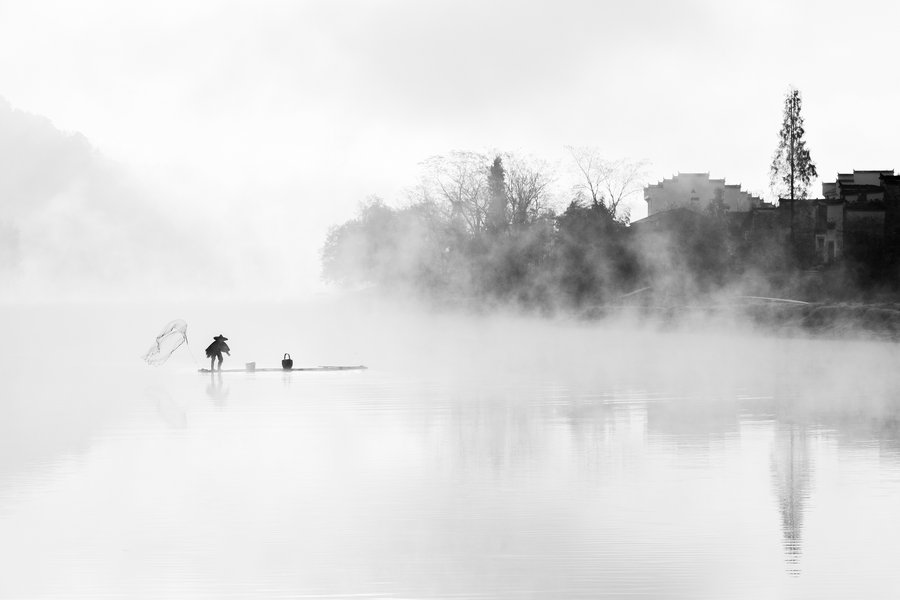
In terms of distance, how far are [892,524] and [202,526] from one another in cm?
757

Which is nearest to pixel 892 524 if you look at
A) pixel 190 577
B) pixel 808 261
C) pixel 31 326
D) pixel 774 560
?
pixel 774 560

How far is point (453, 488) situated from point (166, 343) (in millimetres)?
48487

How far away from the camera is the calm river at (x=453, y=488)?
510 inches

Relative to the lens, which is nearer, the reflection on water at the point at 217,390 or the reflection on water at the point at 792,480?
the reflection on water at the point at 792,480

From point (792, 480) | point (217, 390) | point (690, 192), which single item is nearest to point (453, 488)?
point (792, 480)

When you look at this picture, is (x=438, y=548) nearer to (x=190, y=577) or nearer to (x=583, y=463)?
(x=190, y=577)

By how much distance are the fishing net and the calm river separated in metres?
3.47

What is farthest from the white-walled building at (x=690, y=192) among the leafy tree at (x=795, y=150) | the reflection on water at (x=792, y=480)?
the reflection on water at (x=792, y=480)

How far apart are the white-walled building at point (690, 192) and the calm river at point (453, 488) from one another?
300 ft

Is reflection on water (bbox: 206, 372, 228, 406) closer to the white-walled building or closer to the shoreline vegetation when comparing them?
the shoreline vegetation

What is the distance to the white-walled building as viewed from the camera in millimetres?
129500

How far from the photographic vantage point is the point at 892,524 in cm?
1515

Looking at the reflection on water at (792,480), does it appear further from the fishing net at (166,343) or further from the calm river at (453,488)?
the fishing net at (166,343)

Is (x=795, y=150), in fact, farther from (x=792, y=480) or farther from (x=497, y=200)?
(x=792, y=480)
